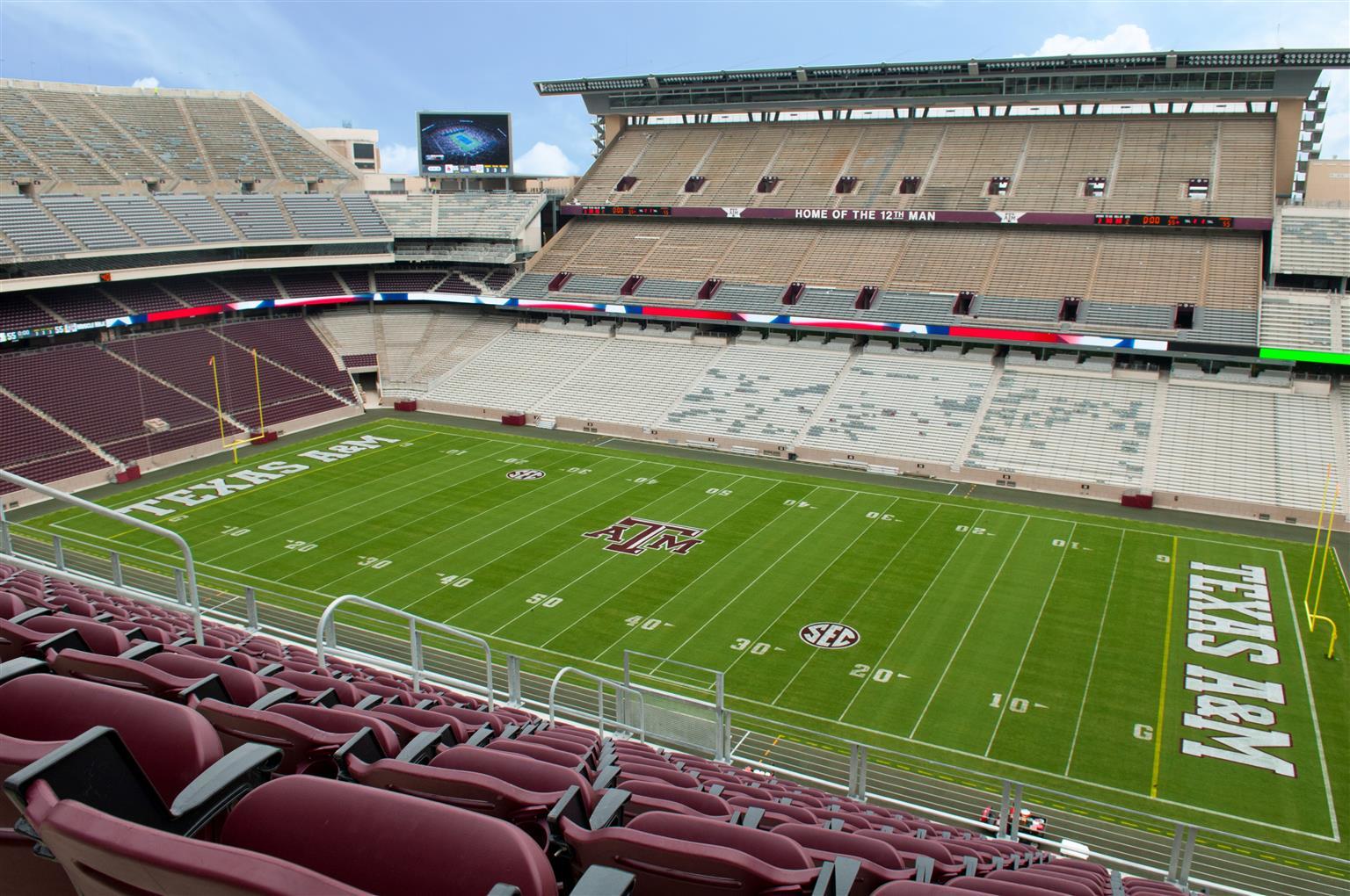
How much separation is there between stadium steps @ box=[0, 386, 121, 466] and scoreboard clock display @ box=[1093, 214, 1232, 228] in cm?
4627

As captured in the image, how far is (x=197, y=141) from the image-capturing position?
180 ft

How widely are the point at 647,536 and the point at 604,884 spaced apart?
27.8 metres

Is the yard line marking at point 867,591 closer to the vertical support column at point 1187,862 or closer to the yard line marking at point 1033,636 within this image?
the yard line marking at point 1033,636

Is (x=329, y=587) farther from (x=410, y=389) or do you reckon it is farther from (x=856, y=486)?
(x=410, y=389)

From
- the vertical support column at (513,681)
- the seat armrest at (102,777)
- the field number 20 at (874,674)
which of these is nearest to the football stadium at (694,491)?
the seat armrest at (102,777)

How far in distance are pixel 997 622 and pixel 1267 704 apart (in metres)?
6.07

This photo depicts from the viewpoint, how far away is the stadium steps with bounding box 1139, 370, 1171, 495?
35.0m

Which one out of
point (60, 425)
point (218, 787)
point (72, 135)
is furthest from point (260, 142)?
point (218, 787)

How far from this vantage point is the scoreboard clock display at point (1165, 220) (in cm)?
4525

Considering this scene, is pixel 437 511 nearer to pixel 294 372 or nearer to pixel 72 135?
pixel 294 372

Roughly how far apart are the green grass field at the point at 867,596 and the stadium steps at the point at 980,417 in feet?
12.5

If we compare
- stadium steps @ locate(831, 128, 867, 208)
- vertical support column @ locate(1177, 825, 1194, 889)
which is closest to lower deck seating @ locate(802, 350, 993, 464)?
stadium steps @ locate(831, 128, 867, 208)

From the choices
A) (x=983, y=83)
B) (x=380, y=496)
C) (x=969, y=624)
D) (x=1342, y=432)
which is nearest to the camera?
(x=969, y=624)

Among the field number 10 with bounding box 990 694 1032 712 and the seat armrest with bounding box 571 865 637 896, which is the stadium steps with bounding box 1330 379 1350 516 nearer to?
the field number 10 with bounding box 990 694 1032 712
